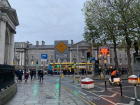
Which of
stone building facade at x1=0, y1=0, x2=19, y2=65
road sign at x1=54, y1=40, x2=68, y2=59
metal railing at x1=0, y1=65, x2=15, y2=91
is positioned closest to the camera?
metal railing at x1=0, y1=65, x2=15, y2=91

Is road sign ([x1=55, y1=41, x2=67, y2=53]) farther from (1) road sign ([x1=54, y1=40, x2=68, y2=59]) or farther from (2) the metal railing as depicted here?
(2) the metal railing

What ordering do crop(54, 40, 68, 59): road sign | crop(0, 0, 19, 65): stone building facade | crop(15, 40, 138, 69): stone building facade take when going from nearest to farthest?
crop(54, 40, 68, 59): road sign
crop(0, 0, 19, 65): stone building facade
crop(15, 40, 138, 69): stone building facade

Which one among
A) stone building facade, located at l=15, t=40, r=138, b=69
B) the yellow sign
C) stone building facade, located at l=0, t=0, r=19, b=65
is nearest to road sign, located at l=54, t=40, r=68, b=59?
the yellow sign

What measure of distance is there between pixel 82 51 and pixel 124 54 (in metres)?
21.2

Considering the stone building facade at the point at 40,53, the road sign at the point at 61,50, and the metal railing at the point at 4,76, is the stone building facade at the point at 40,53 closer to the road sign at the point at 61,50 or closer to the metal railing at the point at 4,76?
the road sign at the point at 61,50

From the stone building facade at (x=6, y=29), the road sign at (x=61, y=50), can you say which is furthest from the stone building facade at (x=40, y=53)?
Answer: the road sign at (x=61, y=50)

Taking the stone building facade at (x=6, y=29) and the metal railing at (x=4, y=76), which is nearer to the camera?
the metal railing at (x=4, y=76)

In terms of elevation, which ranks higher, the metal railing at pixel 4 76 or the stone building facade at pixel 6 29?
the stone building facade at pixel 6 29

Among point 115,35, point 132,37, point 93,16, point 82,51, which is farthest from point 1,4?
point 82,51

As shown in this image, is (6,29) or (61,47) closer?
(61,47)

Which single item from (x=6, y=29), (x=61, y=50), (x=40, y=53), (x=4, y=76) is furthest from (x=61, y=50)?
(x=40, y=53)

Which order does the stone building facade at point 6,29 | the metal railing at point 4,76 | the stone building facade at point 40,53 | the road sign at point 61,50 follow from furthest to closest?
the stone building facade at point 40,53
the stone building facade at point 6,29
the road sign at point 61,50
the metal railing at point 4,76

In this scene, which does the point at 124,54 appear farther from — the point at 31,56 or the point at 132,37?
the point at 132,37

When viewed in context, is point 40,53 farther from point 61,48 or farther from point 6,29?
point 61,48
